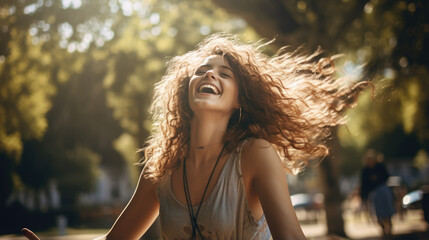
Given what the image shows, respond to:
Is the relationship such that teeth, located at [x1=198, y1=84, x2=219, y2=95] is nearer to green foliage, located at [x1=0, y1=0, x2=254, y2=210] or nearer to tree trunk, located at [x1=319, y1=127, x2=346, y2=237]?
green foliage, located at [x1=0, y1=0, x2=254, y2=210]

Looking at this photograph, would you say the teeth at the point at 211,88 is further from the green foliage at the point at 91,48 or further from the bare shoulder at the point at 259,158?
the green foliage at the point at 91,48

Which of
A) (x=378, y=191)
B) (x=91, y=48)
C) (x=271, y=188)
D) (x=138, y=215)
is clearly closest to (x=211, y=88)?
(x=271, y=188)

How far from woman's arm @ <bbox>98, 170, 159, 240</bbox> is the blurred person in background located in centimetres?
815

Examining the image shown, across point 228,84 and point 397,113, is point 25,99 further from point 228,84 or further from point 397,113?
point 228,84

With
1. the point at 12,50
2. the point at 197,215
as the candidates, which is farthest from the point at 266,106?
the point at 12,50

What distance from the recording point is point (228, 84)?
2.88m

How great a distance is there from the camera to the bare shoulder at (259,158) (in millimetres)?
2490

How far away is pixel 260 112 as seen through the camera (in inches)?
119

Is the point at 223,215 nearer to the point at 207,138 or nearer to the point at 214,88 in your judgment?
the point at 207,138

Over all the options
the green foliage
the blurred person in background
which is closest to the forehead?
the blurred person in background

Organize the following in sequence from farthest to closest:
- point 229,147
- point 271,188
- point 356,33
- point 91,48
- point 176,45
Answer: point 176,45
point 356,33
point 91,48
point 229,147
point 271,188

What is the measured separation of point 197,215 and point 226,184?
0.67ft

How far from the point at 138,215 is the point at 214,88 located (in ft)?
2.63

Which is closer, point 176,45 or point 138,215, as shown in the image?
point 138,215
